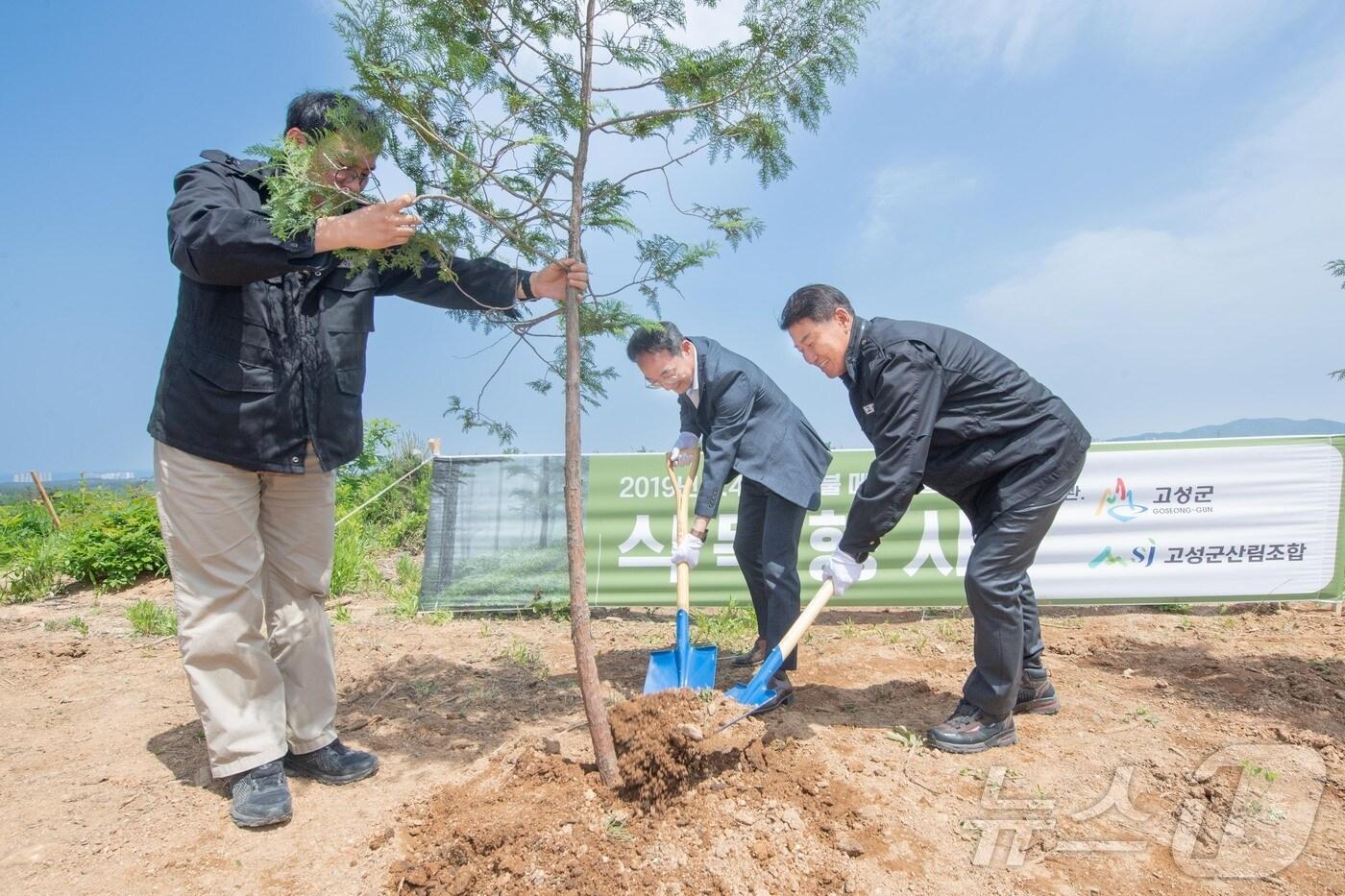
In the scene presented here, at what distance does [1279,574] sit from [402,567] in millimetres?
6611

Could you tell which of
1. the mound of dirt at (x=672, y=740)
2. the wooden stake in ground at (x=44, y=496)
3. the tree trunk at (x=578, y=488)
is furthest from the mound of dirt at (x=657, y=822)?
the wooden stake in ground at (x=44, y=496)

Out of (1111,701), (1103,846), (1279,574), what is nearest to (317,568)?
(1103,846)

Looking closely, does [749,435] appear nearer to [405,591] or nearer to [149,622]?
[405,591]

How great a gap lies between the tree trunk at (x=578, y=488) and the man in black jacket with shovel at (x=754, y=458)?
879 mm

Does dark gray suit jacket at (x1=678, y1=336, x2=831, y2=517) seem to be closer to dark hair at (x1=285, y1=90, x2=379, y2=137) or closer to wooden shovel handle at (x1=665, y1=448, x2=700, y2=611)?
wooden shovel handle at (x1=665, y1=448, x2=700, y2=611)

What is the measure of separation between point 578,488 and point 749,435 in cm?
132

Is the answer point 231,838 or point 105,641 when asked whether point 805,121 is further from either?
point 105,641

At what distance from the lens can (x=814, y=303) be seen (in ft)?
9.61

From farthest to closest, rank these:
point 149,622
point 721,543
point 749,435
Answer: point 721,543, point 149,622, point 749,435

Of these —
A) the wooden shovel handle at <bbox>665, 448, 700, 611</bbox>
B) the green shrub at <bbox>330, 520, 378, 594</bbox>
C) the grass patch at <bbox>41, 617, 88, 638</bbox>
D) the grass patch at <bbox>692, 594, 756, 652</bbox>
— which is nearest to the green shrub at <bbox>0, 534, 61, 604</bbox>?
the grass patch at <bbox>41, 617, 88, 638</bbox>

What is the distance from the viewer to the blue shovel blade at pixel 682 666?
3186 mm

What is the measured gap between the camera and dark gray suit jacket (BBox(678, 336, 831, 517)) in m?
3.44

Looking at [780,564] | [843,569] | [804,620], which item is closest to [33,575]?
[780,564]

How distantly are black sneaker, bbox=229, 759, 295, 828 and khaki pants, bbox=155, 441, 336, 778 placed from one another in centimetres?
4
